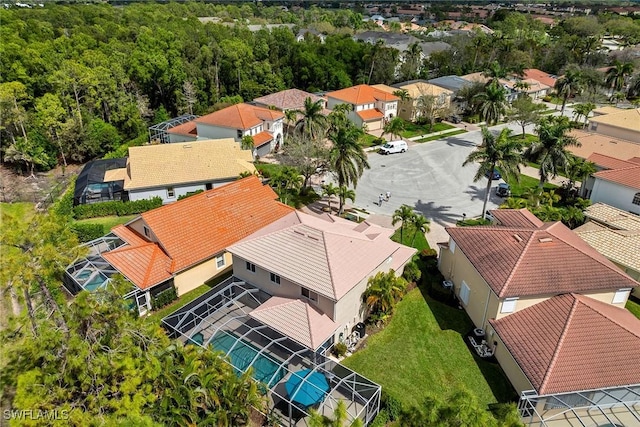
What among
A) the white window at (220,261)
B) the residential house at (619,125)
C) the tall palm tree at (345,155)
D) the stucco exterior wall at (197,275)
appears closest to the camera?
the stucco exterior wall at (197,275)

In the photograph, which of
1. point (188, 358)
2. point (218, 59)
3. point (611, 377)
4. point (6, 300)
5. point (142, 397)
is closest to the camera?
point (142, 397)

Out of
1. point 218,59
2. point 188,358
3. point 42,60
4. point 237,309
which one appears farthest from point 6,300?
point 218,59

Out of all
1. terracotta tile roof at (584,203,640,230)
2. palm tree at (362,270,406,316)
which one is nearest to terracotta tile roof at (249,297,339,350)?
palm tree at (362,270,406,316)

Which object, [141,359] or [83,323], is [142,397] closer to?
[141,359]

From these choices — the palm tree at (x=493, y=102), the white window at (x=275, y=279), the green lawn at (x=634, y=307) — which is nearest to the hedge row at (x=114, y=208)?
the white window at (x=275, y=279)

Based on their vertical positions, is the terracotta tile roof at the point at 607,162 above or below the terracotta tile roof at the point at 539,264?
below

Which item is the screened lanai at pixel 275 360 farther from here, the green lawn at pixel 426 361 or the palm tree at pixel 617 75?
the palm tree at pixel 617 75
